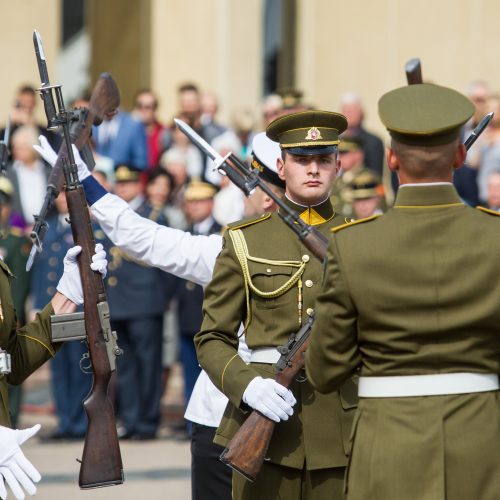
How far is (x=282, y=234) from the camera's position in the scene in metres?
5.34

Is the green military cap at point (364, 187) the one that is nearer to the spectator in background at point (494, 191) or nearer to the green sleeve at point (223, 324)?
the spectator in background at point (494, 191)

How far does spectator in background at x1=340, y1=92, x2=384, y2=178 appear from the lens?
1218 cm

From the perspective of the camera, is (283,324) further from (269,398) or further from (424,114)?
(424,114)

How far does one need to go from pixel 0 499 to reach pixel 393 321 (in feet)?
5.30

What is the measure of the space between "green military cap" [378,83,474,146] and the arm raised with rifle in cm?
182

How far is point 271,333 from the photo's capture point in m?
5.18

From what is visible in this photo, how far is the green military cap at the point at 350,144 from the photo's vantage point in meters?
10.8

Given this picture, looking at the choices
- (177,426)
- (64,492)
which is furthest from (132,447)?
(64,492)

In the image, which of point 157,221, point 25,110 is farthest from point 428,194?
point 25,110

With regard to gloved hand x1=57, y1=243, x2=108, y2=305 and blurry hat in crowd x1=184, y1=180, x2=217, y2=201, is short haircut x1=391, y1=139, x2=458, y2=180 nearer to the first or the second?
gloved hand x1=57, y1=243, x2=108, y2=305

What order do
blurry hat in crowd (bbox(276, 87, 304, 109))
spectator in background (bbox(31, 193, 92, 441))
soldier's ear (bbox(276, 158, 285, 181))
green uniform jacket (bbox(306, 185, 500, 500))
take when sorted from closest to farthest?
green uniform jacket (bbox(306, 185, 500, 500)) < soldier's ear (bbox(276, 158, 285, 181)) < blurry hat in crowd (bbox(276, 87, 304, 109)) < spectator in background (bbox(31, 193, 92, 441))

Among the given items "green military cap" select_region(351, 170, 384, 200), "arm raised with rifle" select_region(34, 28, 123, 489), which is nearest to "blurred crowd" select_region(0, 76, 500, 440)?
"green military cap" select_region(351, 170, 384, 200)

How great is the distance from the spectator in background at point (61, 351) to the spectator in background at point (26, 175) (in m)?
1.03

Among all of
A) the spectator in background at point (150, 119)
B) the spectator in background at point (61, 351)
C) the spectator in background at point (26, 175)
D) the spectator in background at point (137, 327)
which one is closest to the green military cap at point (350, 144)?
the spectator in background at point (137, 327)
